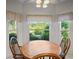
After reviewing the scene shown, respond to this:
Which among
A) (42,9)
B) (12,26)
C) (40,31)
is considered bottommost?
(40,31)

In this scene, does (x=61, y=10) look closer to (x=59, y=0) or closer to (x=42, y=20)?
(x=59, y=0)

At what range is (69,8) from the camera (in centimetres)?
364

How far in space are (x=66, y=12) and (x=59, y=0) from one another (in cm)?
36

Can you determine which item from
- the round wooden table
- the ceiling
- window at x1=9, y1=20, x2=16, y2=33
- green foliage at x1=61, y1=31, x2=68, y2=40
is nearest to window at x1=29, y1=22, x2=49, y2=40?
the ceiling

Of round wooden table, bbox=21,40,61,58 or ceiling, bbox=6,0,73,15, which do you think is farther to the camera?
ceiling, bbox=6,0,73,15

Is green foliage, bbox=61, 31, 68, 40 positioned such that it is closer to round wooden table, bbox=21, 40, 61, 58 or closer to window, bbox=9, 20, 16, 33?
window, bbox=9, 20, 16, 33

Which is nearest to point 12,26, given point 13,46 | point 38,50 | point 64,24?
point 64,24

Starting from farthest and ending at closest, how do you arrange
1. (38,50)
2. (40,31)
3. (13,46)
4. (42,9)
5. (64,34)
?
(40,31), (42,9), (64,34), (13,46), (38,50)

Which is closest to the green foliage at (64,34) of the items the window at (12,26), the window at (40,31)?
the window at (40,31)

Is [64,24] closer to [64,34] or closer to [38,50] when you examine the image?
[64,34]

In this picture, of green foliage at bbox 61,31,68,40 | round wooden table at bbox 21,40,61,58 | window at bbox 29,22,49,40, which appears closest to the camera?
round wooden table at bbox 21,40,61,58
